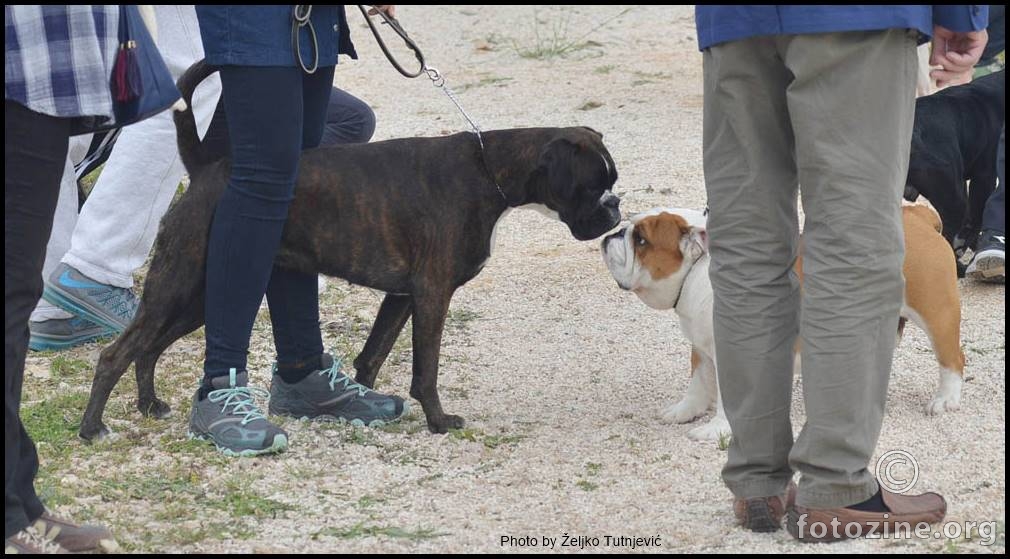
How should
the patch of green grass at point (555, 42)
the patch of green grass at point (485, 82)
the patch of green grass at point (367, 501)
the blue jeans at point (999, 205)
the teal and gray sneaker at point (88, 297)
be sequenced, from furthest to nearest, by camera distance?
the patch of green grass at point (555, 42) < the patch of green grass at point (485, 82) < the blue jeans at point (999, 205) < the teal and gray sneaker at point (88, 297) < the patch of green grass at point (367, 501)

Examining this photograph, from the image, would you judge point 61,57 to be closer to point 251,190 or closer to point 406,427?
point 251,190

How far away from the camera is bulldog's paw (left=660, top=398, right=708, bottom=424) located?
439 centimetres

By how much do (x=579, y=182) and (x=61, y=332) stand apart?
89.9 inches

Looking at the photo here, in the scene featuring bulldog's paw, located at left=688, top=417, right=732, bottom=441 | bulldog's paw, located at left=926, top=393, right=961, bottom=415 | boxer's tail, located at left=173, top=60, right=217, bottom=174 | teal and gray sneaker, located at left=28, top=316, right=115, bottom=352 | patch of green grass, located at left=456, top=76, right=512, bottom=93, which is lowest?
patch of green grass, located at left=456, top=76, right=512, bottom=93

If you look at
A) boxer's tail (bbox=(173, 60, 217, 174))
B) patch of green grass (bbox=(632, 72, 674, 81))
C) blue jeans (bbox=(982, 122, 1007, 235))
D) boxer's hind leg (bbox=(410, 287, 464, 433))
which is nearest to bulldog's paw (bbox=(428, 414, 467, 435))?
boxer's hind leg (bbox=(410, 287, 464, 433))

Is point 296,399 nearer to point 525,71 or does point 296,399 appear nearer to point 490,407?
point 490,407

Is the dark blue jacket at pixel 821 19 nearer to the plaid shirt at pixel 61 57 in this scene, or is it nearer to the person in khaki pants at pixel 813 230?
the person in khaki pants at pixel 813 230

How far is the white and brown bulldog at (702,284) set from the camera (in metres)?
4.13

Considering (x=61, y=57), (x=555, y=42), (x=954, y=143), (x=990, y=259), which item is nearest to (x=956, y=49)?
(x=61, y=57)

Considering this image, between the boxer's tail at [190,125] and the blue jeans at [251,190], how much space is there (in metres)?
0.20

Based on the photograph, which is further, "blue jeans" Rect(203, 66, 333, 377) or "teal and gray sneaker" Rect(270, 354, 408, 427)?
"teal and gray sneaker" Rect(270, 354, 408, 427)

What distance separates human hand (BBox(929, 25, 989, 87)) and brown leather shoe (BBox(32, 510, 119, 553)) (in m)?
2.32

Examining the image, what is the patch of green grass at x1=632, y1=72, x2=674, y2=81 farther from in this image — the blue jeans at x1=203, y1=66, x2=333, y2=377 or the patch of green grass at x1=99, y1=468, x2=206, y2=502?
the patch of green grass at x1=99, y1=468, x2=206, y2=502

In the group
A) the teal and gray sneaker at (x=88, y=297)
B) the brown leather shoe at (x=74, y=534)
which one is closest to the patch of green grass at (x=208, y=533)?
the brown leather shoe at (x=74, y=534)
